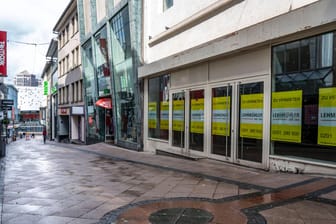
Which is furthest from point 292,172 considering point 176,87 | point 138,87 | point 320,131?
point 138,87

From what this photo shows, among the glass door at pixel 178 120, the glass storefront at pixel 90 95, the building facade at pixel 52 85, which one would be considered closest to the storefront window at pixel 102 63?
the glass storefront at pixel 90 95

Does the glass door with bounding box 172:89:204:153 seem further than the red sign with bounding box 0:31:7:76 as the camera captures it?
No

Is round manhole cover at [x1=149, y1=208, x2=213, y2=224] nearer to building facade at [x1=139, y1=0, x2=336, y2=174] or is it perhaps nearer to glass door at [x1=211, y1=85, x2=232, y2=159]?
building facade at [x1=139, y1=0, x2=336, y2=174]

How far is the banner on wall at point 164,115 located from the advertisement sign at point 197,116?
2197mm

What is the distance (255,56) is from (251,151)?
2682 mm

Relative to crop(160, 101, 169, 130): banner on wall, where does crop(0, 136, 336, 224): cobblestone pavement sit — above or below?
below

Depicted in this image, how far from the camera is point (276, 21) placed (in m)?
8.38

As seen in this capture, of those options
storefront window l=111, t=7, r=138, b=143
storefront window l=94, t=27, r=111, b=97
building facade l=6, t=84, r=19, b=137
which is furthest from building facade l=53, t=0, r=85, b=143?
building facade l=6, t=84, r=19, b=137

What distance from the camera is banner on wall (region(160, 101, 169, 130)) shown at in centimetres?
1488

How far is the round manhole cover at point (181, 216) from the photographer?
5201 mm

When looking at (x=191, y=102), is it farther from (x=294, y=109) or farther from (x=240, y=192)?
(x=240, y=192)

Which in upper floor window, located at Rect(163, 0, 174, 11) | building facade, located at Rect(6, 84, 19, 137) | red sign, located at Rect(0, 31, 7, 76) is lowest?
building facade, located at Rect(6, 84, 19, 137)

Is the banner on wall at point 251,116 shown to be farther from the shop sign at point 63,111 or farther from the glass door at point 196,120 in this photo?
the shop sign at point 63,111

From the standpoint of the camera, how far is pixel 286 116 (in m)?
8.43
